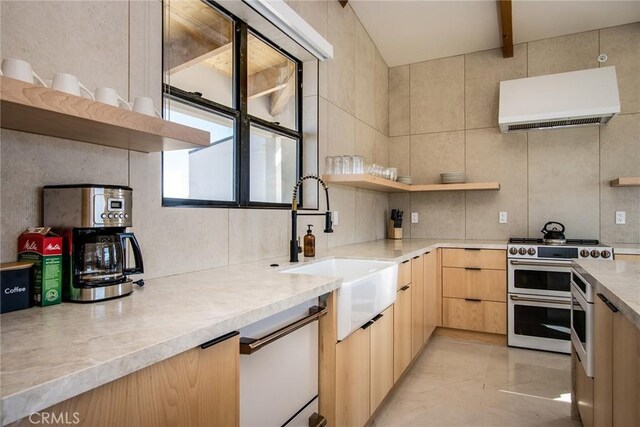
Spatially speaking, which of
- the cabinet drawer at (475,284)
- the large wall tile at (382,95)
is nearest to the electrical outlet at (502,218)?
the cabinet drawer at (475,284)

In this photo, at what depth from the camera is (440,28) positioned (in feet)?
12.3

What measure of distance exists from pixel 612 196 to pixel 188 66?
154 inches

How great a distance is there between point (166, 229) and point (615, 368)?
1802mm

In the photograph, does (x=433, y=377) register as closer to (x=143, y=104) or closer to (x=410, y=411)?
(x=410, y=411)

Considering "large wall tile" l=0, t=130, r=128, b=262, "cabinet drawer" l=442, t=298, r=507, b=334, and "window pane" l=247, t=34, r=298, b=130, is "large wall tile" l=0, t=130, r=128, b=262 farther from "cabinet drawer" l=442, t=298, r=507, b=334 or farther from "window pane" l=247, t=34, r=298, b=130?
"cabinet drawer" l=442, t=298, r=507, b=334

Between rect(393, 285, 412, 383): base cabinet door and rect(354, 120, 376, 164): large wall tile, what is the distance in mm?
1573

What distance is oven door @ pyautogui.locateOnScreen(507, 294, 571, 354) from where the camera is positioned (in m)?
3.16

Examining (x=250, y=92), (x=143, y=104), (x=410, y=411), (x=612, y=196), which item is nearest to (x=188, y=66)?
(x=250, y=92)

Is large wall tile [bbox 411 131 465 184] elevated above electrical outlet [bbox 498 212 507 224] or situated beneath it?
elevated above

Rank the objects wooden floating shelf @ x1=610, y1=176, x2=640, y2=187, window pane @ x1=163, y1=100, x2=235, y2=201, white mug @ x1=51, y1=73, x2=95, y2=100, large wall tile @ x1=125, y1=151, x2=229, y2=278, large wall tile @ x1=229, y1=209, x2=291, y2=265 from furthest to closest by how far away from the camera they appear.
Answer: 1. wooden floating shelf @ x1=610, y1=176, x2=640, y2=187
2. large wall tile @ x1=229, y1=209, x2=291, y2=265
3. window pane @ x1=163, y1=100, x2=235, y2=201
4. large wall tile @ x1=125, y1=151, x2=229, y2=278
5. white mug @ x1=51, y1=73, x2=95, y2=100

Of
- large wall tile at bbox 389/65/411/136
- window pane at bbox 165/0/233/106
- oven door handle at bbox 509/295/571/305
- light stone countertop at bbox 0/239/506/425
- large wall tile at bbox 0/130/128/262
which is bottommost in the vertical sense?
oven door handle at bbox 509/295/571/305

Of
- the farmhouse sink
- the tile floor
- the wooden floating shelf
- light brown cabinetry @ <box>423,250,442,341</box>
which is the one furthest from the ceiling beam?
the tile floor

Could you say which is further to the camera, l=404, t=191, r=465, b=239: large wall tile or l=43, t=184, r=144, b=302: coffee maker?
l=404, t=191, r=465, b=239: large wall tile

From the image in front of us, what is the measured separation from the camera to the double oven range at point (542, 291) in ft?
10.3
